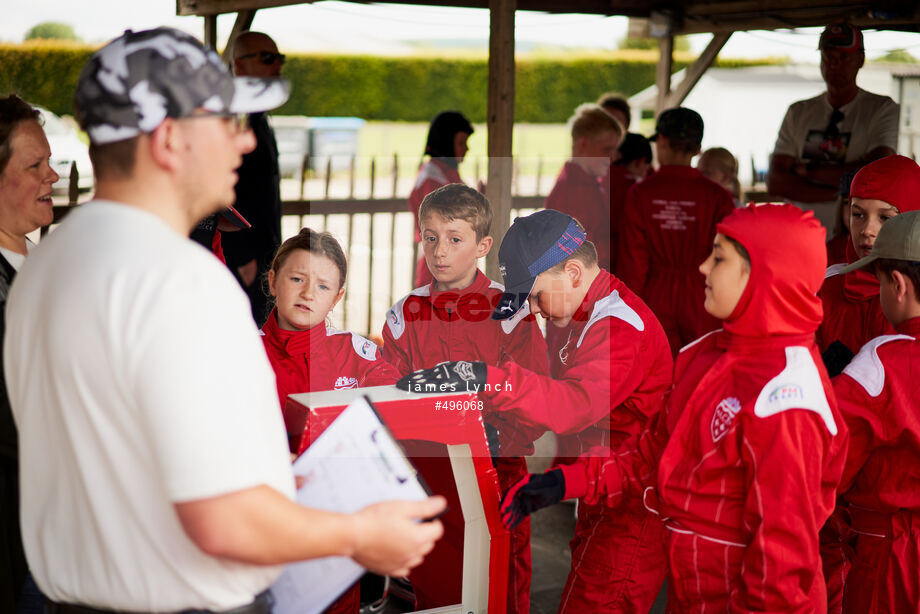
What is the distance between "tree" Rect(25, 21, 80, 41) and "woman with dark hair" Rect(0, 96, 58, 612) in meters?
22.7

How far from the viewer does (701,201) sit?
15.4ft

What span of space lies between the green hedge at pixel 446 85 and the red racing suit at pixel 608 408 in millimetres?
25141

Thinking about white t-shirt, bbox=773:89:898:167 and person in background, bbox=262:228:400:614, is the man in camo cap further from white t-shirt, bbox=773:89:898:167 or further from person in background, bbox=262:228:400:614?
white t-shirt, bbox=773:89:898:167

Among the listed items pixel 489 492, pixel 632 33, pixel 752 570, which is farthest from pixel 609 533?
pixel 632 33

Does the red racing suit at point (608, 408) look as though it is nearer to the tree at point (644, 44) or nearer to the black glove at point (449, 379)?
the black glove at point (449, 379)

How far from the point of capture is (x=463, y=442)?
2.21 meters

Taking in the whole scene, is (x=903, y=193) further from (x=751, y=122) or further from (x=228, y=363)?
(x=751, y=122)

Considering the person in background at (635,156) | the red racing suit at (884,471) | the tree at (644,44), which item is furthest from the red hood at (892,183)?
the tree at (644,44)

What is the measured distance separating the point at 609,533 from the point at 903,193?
156 cm

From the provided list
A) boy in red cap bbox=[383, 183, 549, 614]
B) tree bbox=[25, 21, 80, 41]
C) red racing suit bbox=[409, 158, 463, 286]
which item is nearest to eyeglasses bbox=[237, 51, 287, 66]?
red racing suit bbox=[409, 158, 463, 286]

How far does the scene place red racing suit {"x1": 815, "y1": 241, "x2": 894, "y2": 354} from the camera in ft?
9.71

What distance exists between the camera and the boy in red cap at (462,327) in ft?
9.61

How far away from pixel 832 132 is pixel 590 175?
56.1 inches

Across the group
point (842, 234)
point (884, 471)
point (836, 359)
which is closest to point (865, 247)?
point (836, 359)
